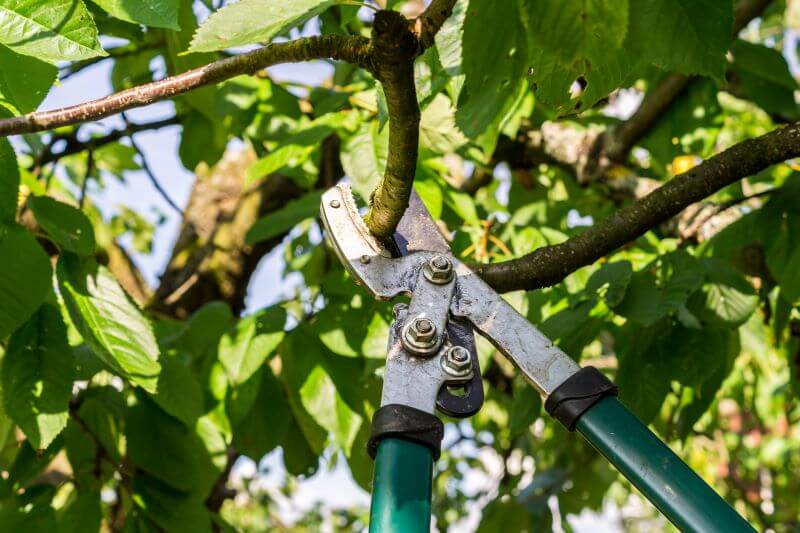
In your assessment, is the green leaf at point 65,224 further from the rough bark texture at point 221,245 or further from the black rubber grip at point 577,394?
the rough bark texture at point 221,245

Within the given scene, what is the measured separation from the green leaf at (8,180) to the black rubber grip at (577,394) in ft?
3.06

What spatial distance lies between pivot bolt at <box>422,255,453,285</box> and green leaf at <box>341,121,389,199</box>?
88 cm

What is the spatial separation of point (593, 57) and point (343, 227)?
0.60m

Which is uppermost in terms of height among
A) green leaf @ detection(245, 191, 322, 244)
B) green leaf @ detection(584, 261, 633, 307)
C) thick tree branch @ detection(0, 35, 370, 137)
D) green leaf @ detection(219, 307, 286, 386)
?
thick tree branch @ detection(0, 35, 370, 137)

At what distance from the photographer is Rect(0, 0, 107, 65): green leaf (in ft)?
4.00

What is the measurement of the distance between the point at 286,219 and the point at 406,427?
1.39 metres

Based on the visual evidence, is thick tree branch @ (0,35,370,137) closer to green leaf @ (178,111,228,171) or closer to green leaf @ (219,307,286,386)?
green leaf @ (219,307,286,386)

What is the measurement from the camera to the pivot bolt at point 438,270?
4.40 ft

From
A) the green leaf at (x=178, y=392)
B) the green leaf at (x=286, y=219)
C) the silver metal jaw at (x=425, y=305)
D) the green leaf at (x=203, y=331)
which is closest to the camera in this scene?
the silver metal jaw at (x=425, y=305)

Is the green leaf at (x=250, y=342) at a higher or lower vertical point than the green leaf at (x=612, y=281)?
lower

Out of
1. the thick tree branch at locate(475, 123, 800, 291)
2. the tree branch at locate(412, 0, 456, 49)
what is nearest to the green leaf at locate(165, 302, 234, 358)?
the thick tree branch at locate(475, 123, 800, 291)

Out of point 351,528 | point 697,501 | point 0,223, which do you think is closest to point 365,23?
point 0,223

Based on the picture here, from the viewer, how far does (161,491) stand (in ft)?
7.44

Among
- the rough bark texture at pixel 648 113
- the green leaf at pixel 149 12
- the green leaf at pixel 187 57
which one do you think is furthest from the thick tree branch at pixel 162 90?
the rough bark texture at pixel 648 113
